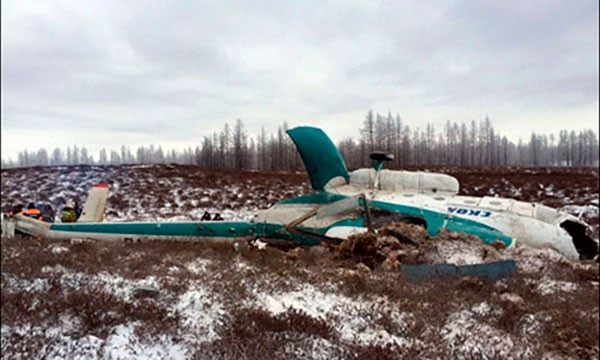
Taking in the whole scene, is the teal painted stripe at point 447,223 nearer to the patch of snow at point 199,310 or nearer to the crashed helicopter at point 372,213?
the crashed helicopter at point 372,213

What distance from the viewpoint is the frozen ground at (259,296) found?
228cm

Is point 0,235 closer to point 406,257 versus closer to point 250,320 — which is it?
point 250,320

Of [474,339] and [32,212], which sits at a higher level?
[32,212]

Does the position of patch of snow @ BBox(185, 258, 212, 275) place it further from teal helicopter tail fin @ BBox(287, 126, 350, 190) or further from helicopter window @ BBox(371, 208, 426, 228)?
helicopter window @ BBox(371, 208, 426, 228)

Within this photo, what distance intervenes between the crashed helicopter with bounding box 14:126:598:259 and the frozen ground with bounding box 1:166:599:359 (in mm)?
119

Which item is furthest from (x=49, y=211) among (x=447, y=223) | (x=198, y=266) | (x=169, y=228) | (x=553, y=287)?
(x=553, y=287)

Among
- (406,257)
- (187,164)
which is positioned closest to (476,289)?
(406,257)

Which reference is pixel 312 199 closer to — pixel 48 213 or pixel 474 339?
pixel 474 339

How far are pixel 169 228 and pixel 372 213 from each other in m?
1.67

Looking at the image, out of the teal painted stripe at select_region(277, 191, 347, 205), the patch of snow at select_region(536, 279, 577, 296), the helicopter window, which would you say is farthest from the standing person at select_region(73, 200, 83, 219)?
the patch of snow at select_region(536, 279, 577, 296)

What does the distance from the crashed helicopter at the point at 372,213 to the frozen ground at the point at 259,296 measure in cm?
12

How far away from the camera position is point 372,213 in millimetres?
3035

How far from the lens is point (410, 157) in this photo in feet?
8.14

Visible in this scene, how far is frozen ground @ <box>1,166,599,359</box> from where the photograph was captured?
2283 millimetres
